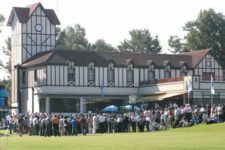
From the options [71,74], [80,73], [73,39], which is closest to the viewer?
[71,74]

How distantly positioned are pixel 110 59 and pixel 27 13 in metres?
12.0

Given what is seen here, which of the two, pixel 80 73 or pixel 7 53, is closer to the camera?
pixel 80 73

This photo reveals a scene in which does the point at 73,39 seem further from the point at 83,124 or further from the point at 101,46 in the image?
the point at 83,124

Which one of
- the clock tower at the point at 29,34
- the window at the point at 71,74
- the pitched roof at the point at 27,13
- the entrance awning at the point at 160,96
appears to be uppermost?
the pitched roof at the point at 27,13

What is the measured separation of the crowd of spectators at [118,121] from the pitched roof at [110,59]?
85.7 ft

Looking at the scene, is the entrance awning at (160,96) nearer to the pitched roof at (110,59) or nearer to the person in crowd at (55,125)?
the pitched roof at (110,59)

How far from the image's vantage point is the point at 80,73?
80.0 metres

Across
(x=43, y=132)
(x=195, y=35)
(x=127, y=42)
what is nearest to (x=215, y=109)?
(x=43, y=132)

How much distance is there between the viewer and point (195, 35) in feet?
347

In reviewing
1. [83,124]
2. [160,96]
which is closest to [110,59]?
[160,96]

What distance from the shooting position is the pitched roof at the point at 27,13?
84.5 meters

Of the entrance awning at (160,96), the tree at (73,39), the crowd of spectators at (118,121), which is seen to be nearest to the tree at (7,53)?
the tree at (73,39)

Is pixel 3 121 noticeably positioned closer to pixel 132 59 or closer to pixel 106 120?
pixel 106 120

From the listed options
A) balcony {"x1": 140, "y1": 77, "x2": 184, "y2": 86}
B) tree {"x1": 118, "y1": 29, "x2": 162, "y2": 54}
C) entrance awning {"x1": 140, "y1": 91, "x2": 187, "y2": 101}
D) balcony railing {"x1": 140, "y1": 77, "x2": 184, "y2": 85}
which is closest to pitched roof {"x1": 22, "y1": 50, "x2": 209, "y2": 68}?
balcony {"x1": 140, "y1": 77, "x2": 184, "y2": 86}
